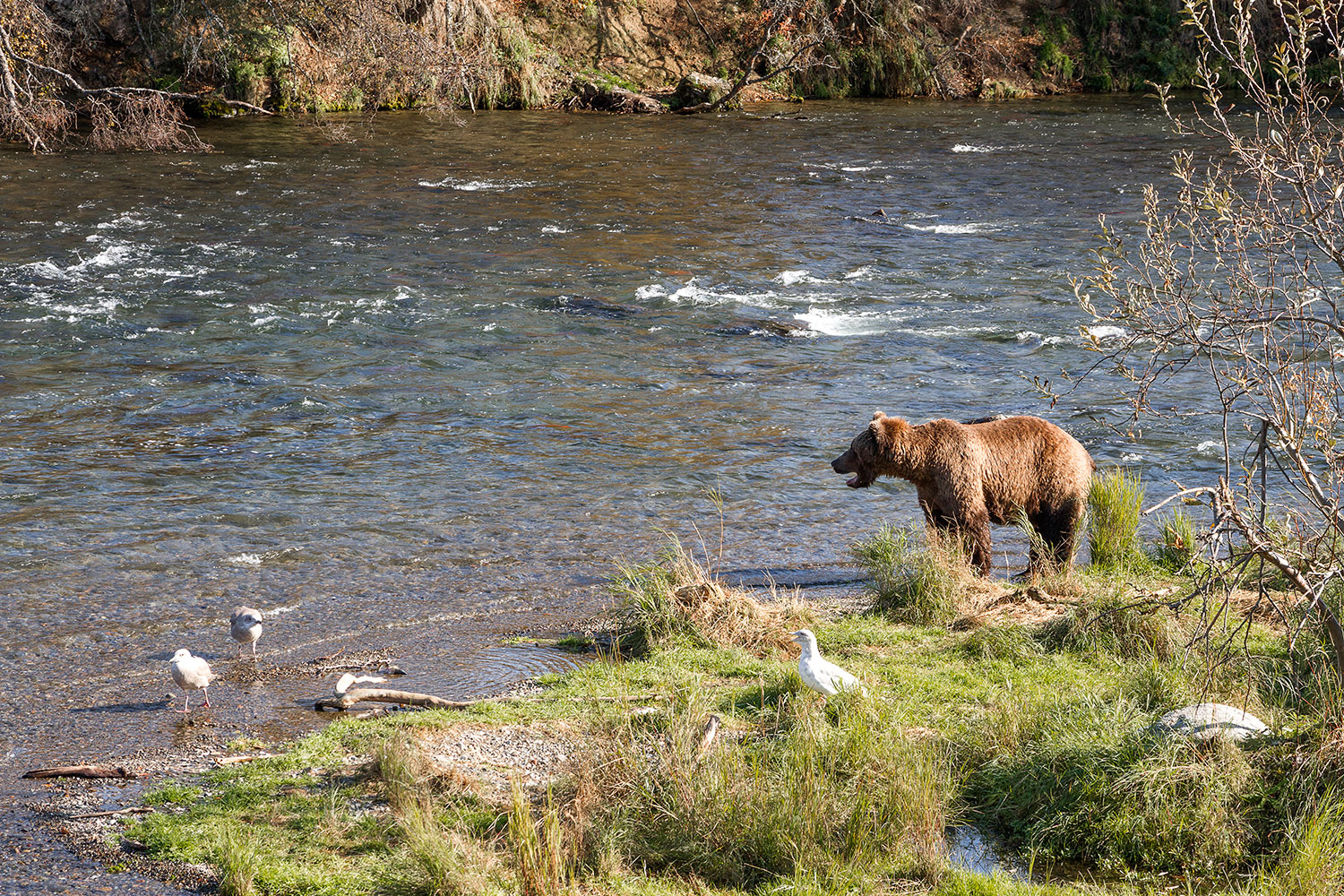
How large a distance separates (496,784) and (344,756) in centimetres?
77

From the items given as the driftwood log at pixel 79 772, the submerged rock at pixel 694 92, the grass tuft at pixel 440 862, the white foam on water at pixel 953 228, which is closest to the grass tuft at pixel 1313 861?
the grass tuft at pixel 440 862

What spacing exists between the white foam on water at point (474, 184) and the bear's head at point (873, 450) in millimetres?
14416

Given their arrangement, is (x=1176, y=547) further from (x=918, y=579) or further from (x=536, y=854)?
(x=536, y=854)

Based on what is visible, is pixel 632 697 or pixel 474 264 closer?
pixel 632 697

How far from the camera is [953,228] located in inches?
791

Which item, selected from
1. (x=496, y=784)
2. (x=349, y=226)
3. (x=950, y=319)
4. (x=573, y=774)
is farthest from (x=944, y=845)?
(x=349, y=226)

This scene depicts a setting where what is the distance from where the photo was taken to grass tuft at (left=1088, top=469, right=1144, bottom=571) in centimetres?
855

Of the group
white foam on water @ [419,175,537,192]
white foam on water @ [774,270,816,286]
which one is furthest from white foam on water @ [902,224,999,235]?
white foam on water @ [419,175,537,192]

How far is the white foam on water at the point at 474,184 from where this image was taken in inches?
862

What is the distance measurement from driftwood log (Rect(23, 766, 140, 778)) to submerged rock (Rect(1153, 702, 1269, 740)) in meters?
4.45

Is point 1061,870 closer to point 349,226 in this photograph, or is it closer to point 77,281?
point 77,281

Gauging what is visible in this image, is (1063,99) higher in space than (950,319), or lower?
higher

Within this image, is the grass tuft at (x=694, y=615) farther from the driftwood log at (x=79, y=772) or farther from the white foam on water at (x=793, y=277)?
the white foam on water at (x=793, y=277)

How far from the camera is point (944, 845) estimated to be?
5062 millimetres
